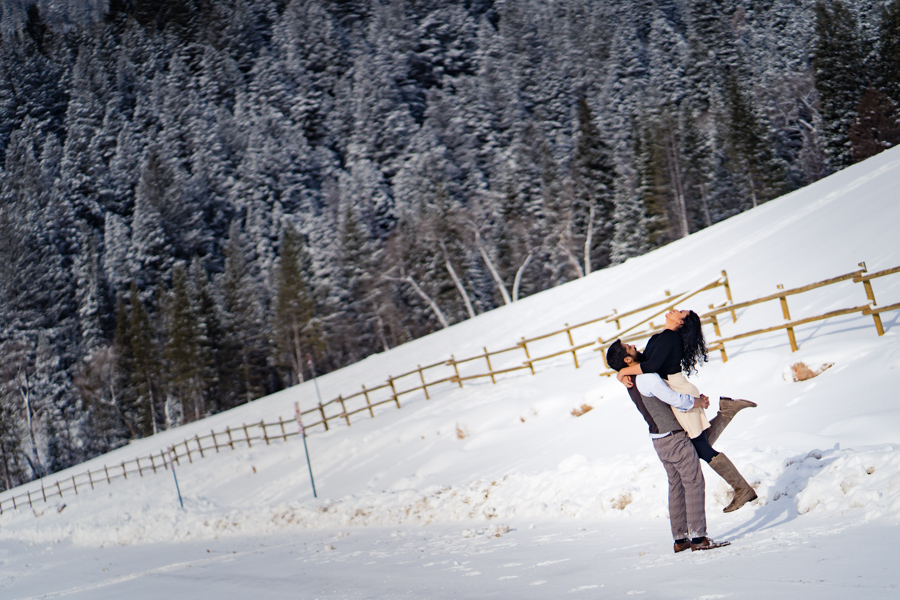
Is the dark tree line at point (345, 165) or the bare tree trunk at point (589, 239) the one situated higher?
the dark tree line at point (345, 165)

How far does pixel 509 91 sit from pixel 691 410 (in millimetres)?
91622

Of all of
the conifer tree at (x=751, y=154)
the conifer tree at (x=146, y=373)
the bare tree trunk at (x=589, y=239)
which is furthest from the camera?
the conifer tree at (x=146, y=373)

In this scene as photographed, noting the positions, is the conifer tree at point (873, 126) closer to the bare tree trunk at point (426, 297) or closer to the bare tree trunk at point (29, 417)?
the bare tree trunk at point (426, 297)

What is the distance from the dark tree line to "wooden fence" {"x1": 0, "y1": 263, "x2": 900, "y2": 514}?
2169 cm

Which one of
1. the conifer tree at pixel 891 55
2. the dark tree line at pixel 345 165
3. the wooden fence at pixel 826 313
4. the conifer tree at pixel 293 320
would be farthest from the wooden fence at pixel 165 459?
the conifer tree at pixel 891 55

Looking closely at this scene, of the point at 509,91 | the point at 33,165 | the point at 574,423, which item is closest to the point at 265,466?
the point at 574,423

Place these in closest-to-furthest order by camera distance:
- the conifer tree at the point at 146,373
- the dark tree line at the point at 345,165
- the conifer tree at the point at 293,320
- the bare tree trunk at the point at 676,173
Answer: the bare tree trunk at the point at 676,173
the dark tree line at the point at 345,165
the conifer tree at the point at 293,320
the conifer tree at the point at 146,373

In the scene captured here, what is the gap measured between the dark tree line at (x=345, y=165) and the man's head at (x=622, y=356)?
152ft

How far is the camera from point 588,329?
2189 centimetres

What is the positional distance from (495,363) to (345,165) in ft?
251

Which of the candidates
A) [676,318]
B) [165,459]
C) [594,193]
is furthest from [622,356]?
[594,193]

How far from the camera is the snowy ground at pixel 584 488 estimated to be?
5270 mm

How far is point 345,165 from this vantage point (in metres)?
95.9

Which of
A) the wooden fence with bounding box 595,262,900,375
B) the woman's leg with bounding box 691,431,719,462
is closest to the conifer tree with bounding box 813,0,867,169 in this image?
the wooden fence with bounding box 595,262,900,375
